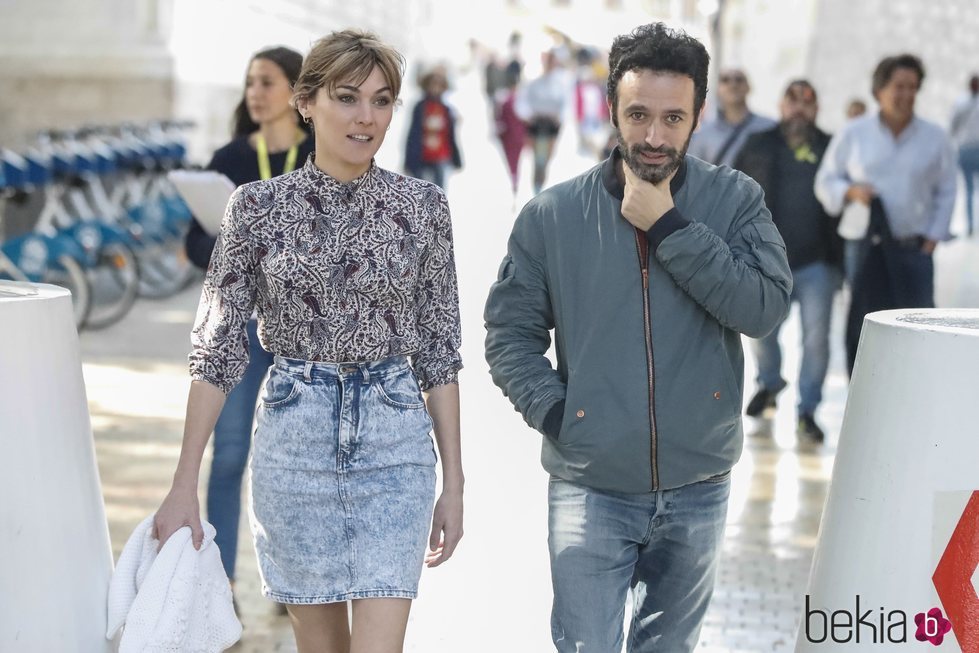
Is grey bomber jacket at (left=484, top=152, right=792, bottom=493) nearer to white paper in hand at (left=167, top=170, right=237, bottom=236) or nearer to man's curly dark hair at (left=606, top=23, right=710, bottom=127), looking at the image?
man's curly dark hair at (left=606, top=23, right=710, bottom=127)

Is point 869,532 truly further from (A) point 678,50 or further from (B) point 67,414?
(B) point 67,414

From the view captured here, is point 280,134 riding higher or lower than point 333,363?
higher

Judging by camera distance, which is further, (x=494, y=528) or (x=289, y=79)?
(x=494, y=528)

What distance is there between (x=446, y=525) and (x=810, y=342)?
19.8 ft

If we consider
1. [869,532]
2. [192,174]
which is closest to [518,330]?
[869,532]

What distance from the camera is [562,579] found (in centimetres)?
368

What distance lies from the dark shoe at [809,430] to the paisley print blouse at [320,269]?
5847mm

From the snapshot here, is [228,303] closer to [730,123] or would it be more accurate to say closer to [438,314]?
[438,314]

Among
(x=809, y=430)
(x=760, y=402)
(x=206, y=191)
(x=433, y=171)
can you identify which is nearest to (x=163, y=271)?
(x=433, y=171)

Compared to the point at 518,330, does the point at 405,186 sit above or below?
above

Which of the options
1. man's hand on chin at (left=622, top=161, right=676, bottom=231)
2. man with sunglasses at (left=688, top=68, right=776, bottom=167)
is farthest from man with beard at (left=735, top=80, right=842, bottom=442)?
man's hand on chin at (left=622, top=161, right=676, bottom=231)

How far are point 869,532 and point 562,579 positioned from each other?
27.7 inches

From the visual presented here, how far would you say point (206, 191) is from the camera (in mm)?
5531

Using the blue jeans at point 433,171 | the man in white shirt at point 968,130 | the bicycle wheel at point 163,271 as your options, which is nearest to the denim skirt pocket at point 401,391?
the bicycle wheel at point 163,271
